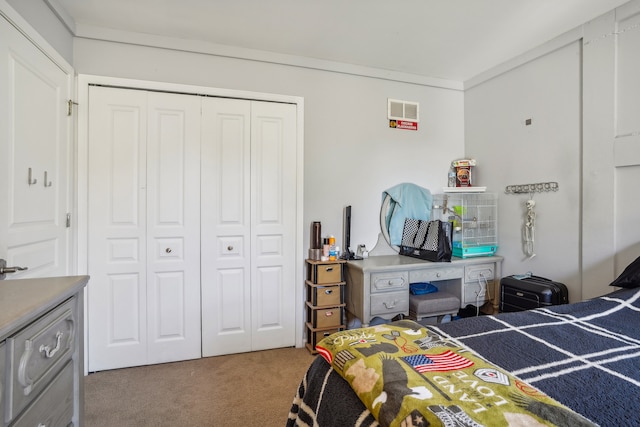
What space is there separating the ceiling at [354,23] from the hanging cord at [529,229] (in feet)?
4.45

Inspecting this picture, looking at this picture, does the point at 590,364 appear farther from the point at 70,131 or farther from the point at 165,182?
the point at 70,131

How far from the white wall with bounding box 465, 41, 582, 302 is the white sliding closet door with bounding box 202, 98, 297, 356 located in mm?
1992

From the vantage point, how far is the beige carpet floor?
1.85m

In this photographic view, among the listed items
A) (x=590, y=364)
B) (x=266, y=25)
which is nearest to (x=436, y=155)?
(x=266, y=25)

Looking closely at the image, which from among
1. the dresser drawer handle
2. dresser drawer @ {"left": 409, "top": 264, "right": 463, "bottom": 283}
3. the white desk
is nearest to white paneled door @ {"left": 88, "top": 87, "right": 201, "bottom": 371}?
the white desk

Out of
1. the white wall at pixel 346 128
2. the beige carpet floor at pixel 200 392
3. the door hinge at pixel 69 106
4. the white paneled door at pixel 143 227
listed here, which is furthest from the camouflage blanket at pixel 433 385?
the door hinge at pixel 69 106

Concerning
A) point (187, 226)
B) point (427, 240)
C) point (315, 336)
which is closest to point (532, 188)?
point (427, 240)

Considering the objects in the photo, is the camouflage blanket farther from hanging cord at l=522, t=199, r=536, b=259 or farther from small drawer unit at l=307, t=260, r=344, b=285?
hanging cord at l=522, t=199, r=536, b=259

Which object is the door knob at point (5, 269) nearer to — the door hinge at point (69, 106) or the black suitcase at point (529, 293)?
the door hinge at point (69, 106)

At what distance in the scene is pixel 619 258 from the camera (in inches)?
86.0

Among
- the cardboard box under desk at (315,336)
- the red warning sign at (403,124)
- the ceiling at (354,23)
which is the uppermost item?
the ceiling at (354,23)

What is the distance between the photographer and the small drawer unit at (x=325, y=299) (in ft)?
8.71

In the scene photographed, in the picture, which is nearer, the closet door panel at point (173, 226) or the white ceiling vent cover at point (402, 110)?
the closet door panel at point (173, 226)

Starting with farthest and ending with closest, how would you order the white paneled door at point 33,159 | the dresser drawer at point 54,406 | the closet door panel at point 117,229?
1. the closet door panel at point 117,229
2. the white paneled door at point 33,159
3. the dresser drawer at point 54,406
